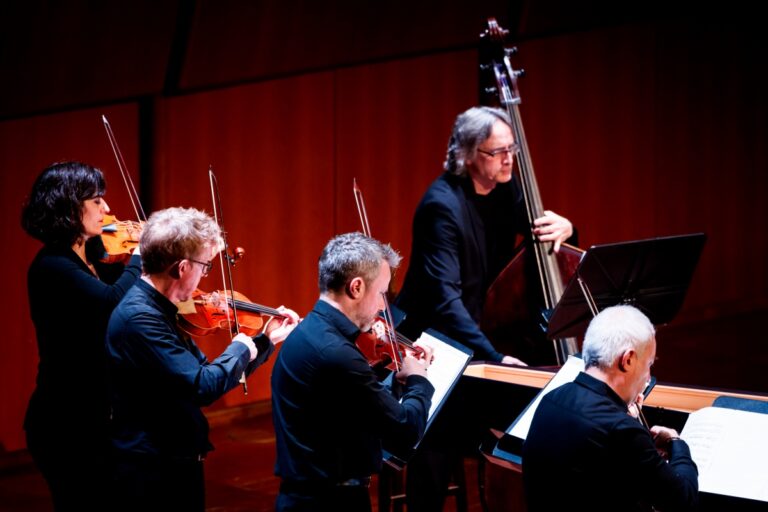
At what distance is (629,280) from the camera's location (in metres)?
3.58

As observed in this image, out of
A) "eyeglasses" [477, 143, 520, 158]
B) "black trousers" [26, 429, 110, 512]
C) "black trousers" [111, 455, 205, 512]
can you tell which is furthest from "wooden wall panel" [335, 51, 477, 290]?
"black trousers" [111, 455, 205, 512]

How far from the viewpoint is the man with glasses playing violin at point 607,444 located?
2.41 meters

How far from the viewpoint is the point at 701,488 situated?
2520 millimetres

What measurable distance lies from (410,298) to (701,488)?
60.6 inches

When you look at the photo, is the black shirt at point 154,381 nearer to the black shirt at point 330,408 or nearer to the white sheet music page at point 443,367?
the black shirt at point 330,408

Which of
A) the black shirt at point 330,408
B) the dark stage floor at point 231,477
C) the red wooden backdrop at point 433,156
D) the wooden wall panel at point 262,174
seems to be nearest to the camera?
the black shirt at point 330,408

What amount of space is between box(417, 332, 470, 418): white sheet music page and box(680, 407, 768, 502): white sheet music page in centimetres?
64

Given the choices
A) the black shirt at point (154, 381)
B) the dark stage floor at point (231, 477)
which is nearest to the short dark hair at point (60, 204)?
the black shirt at point (154, 381)

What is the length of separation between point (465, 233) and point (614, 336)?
53.2 inches

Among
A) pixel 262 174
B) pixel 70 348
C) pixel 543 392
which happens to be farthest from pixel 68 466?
pixel 262 174

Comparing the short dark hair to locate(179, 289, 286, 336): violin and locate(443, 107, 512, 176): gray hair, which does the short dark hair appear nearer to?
locate(179, 289, 286, 336): violin

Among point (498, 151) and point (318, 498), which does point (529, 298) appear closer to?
point (498, 151)

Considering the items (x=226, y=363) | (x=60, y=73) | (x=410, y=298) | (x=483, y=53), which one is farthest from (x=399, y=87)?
(x=226, y=363)

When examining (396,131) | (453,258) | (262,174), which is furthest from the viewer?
(396,131)
